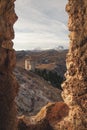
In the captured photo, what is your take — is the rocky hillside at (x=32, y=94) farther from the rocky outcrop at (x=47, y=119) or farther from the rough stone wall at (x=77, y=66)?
the rough stone wall at (x=77, y=66)

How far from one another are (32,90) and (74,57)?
52.5 meters

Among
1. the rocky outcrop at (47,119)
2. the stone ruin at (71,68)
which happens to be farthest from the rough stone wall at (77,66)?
the rocky outcrop at (47,119)

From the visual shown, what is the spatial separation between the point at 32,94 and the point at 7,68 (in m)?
47.8

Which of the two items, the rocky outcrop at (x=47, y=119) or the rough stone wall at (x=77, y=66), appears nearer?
the rough stone wall at (x=77, y=66)

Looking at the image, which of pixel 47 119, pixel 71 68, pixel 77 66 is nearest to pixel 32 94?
pixel 47 119

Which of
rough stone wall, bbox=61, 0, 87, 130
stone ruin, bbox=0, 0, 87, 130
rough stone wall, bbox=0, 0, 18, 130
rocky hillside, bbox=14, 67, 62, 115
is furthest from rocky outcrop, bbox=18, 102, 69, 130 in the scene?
rocky hillside, bbox=14, 67, 62, 115

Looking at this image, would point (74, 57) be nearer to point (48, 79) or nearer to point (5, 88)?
point (5, 88)

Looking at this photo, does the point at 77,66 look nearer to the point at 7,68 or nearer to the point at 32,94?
the point at 7,68

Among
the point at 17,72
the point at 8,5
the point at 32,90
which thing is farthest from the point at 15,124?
the point at 17,72

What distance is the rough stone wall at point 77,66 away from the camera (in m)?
29.5

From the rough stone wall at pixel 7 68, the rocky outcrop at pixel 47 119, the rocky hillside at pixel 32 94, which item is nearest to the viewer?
the rough stone wall at pixel 7 68

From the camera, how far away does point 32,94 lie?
79.7 metres

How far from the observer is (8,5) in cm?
3117

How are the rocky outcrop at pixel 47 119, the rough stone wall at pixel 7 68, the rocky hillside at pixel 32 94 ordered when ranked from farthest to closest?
1. the rocky hillside at pixel 32 94
2. the rocky outcrop at pixel 47 119
3. the rough stone wall at pixel 7 68
